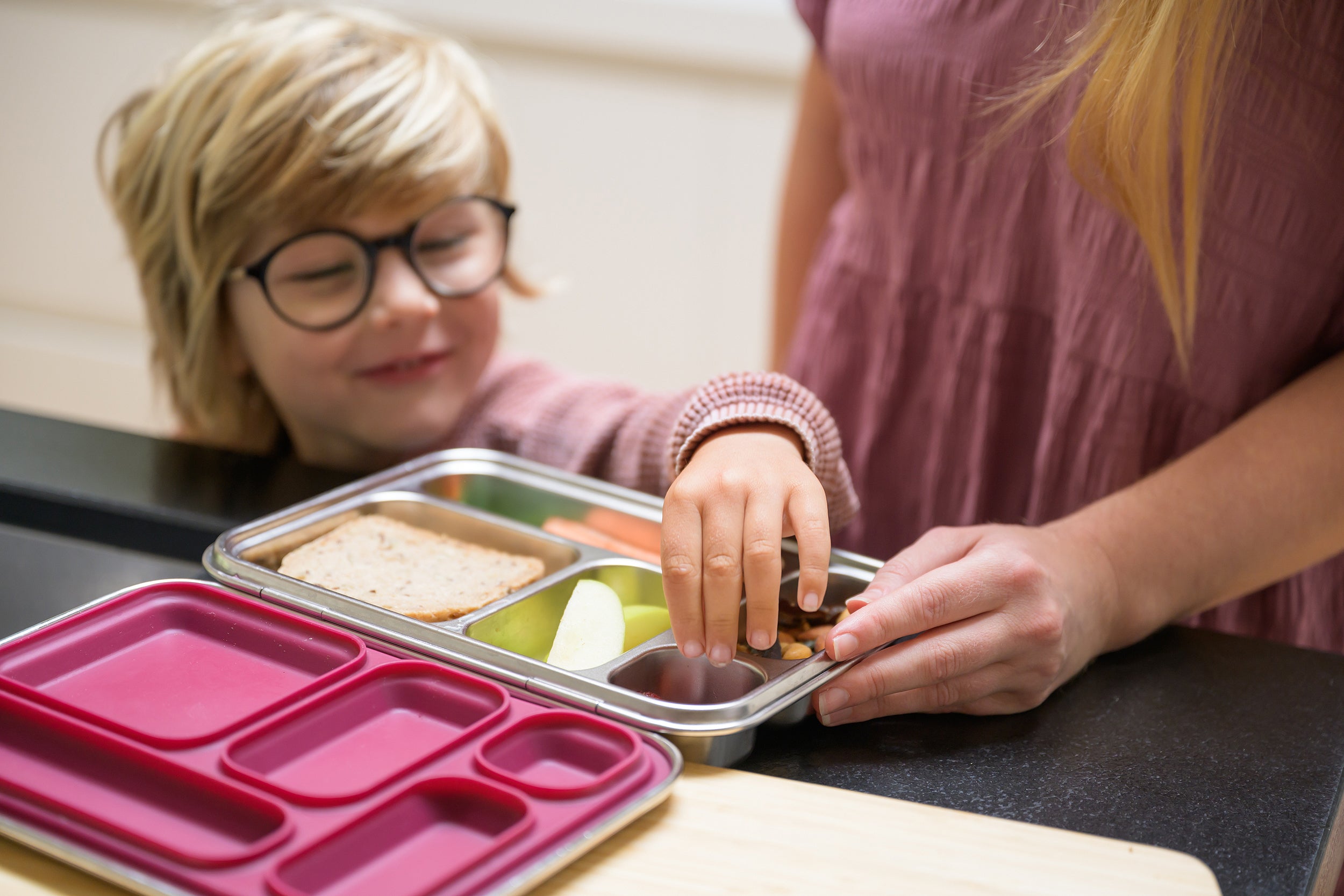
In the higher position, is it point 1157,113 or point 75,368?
point 1157,113

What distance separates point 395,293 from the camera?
1.24m

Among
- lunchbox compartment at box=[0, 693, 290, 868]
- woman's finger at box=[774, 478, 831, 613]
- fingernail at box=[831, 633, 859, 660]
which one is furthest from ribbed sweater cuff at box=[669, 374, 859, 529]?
lunchbox compartment at box=[0, 693, 290, 868]

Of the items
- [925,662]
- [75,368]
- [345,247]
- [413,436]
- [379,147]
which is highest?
[379,147]

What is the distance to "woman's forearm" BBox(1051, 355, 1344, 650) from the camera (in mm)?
832

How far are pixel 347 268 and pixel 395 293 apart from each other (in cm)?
6

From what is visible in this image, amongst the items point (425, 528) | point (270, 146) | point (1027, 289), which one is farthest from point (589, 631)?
point (270, 146)

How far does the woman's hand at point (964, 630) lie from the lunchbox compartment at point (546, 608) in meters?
0.17

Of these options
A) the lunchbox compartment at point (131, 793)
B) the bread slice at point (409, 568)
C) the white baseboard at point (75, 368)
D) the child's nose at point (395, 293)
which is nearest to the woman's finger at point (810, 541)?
the bread slice at point (409, 568)

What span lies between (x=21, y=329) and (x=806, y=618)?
303 cm

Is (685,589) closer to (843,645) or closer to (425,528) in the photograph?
(843,645)

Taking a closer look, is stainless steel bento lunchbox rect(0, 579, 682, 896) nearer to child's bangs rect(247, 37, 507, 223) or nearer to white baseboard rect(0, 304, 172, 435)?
child's bangs rect(247, 37, 507, 223)

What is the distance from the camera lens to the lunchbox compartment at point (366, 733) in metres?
0.60

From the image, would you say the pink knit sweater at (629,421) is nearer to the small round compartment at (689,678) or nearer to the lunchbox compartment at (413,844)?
the small round compartment at (689,678)

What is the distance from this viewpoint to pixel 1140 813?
26.0 inches
